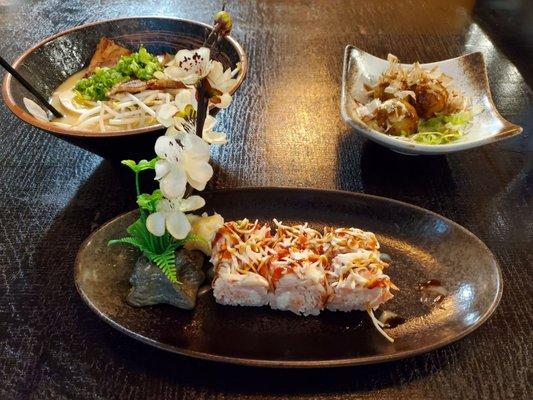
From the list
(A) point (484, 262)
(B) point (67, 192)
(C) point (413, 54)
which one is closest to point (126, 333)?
(B) point (67, 192)

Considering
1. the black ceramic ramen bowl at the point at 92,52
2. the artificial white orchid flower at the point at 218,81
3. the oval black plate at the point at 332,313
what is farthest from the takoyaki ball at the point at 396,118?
the artificial white orchid flower at the point at 218,81

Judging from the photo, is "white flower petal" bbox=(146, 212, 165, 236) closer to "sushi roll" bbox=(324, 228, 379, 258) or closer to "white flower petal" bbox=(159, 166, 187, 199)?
"white flower petal" bbox=(159, 166, 187, 199)

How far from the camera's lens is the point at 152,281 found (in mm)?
1240

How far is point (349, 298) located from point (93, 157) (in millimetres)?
1119

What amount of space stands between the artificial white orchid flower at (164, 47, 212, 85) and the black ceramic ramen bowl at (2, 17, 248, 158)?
0.46 m

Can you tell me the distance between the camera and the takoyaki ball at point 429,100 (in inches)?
73.8

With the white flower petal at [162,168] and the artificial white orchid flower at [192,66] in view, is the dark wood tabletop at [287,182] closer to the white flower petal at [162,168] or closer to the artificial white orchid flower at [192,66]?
the white flower petal at [162,168]

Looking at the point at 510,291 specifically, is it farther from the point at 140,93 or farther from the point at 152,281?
the point at 140,93

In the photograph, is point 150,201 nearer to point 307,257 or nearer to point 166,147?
point 166,147

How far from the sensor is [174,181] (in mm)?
1099

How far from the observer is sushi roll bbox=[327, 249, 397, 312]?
1.20m

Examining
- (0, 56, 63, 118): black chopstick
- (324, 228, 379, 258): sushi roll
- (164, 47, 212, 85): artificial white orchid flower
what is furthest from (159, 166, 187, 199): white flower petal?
(0, 56, 63, 118): black chopstick

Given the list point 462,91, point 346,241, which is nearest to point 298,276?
point 346,241

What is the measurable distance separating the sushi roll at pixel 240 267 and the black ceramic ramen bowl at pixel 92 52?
1.40 ft
